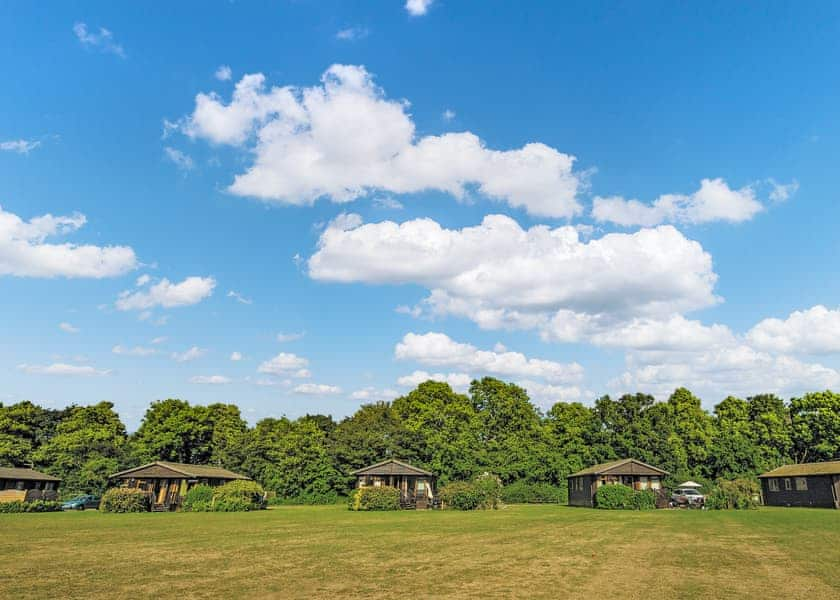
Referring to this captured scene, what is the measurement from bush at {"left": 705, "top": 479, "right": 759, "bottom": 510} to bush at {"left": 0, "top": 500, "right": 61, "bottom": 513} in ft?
188

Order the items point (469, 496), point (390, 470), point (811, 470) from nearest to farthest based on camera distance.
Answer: point (469, 496), point (811, 470), point (390, 470)

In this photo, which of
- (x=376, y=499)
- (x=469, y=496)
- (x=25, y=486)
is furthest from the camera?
(x=25, y=486)

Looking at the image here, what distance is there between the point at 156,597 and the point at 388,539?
12941mm

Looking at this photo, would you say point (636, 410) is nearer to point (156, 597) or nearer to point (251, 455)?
point (251, 455)

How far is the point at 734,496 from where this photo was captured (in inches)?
1921

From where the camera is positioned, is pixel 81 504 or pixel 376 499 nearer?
pixel 376 499

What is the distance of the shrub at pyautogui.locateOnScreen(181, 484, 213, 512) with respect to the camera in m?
47.6

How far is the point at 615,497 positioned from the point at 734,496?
10248mm

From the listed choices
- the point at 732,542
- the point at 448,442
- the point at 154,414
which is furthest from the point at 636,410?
the point at 154,414

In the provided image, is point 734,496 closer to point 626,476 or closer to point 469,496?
point 626,476

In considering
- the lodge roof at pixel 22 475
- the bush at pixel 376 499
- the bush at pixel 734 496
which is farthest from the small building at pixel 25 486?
the bush at pixel 734 496

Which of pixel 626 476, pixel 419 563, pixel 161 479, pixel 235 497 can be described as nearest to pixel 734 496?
pixel 626 476

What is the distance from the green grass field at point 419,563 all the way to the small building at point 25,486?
31138mm

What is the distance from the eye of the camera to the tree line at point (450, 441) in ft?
217
